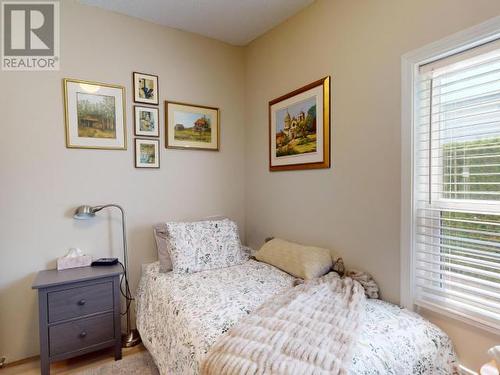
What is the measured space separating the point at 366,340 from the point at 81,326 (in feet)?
6.06

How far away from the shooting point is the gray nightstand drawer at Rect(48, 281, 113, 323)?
189 cm

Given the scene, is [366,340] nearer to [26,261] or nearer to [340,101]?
[340,101]

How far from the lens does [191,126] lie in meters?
2.74

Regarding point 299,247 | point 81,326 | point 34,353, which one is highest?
point 299,247

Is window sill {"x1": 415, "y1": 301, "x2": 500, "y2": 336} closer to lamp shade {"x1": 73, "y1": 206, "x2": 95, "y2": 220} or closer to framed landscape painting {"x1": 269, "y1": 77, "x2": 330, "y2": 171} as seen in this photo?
framed landscape painting {"x1": 269, "y1": 77, "x2": 330, "y2": 171}

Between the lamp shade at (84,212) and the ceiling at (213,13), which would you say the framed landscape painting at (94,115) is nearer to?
the lamp shade at (84,212)

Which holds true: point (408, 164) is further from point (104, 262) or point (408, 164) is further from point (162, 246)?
point (104, 262)

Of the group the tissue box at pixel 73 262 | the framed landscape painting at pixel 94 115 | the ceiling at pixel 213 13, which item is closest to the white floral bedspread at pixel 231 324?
the tissue box at pixel 73 262

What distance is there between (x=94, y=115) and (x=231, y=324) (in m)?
1.94

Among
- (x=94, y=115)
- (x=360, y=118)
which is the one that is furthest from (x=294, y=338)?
(x=94, y=115)

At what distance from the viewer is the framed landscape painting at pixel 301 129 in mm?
2113

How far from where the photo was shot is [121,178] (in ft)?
7.97

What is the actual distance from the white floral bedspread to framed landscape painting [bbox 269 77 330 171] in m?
0.91

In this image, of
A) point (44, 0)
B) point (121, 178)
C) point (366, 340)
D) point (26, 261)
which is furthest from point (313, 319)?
point (44, 0)
